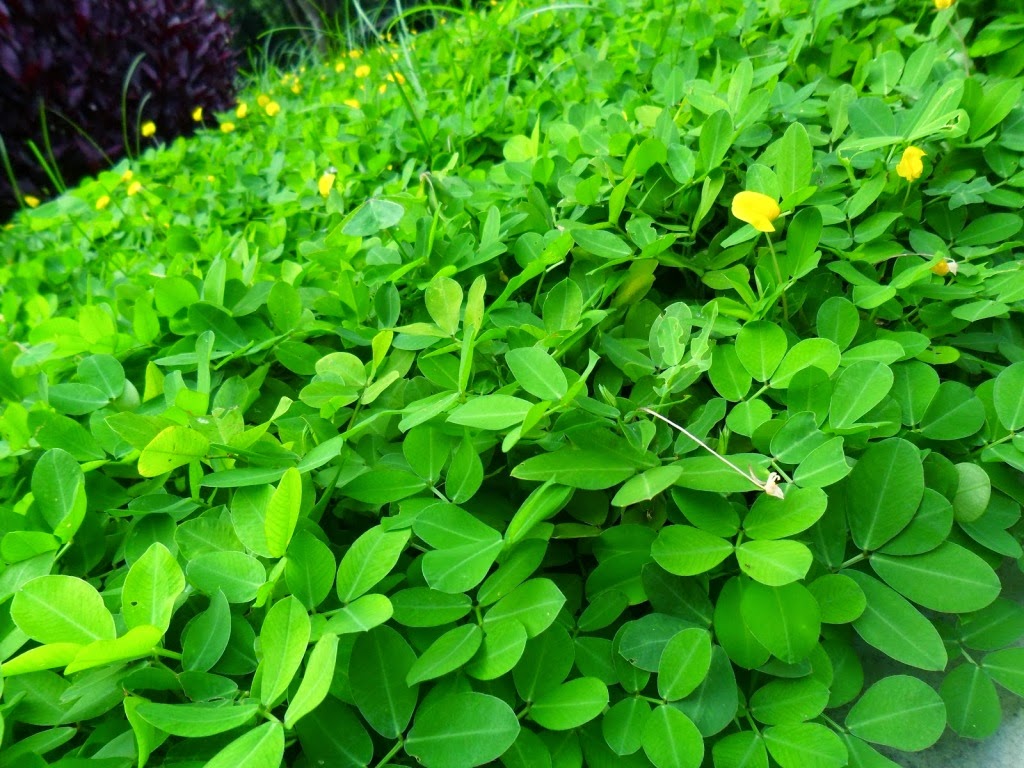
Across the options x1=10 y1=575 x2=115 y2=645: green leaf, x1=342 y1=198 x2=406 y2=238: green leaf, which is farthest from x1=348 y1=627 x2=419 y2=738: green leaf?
x1=342 y1=198 x2=406 y2=238: green leaf

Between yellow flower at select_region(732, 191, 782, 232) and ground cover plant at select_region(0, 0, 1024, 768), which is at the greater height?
yellow flower at select_region(732, 191, 782, 232)

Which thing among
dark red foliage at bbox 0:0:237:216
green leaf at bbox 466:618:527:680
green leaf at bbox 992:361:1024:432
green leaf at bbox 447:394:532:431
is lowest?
green leaf at bbox 992:361:1024:432

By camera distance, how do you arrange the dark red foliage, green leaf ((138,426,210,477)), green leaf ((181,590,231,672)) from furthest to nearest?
the dark red foliage
green leaf ((138,426,210,477))
green leaf ((181,590,231,672))

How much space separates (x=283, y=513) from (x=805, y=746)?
51 centimetres

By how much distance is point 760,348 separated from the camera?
2.61ft

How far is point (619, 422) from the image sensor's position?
0.72 m

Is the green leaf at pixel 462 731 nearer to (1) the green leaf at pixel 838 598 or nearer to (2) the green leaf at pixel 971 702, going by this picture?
(1) the green leaf at pixel 838 598

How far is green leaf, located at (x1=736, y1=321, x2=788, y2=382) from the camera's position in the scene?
2.59ft

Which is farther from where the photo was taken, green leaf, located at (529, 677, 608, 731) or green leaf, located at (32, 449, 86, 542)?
green leaf, located at (32, 449, 86, 542)

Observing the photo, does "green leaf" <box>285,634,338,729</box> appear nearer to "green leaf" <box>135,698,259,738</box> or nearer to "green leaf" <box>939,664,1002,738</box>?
"green leaf" <box>135,698,259,738</box>

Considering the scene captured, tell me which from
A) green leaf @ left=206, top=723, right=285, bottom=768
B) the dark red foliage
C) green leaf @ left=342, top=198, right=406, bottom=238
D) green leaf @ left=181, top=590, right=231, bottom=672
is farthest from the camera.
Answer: the dark red foliage

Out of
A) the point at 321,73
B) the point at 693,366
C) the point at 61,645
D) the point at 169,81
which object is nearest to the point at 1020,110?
the point at 693,366

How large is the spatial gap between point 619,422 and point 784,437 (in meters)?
0.17

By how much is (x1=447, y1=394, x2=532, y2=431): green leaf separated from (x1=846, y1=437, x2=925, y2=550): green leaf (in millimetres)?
344
